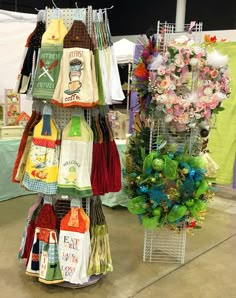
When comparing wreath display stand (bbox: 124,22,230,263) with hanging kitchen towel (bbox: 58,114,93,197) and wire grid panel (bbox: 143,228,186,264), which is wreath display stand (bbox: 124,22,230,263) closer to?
wire grid panel (bbox: 143,228,186,264)

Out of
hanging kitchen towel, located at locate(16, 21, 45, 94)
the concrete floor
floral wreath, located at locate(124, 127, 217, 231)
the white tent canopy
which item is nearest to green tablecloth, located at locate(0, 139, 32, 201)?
the concrete floor

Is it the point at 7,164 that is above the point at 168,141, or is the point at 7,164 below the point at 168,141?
below

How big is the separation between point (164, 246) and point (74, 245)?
0.99m

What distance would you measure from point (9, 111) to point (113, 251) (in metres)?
2.12

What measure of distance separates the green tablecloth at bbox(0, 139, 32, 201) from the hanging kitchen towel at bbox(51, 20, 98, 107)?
2.11m

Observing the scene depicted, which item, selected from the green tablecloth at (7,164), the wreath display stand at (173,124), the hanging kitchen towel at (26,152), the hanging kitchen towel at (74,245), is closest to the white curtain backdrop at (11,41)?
the green tablecloth at (7,164)

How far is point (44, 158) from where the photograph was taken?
2.33 meters

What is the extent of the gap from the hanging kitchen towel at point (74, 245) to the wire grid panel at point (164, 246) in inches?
28.2

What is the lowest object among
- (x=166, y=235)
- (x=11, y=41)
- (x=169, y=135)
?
(x=166, y=235)

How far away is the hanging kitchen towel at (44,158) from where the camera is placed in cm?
231

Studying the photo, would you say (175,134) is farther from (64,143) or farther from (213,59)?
(64,143)

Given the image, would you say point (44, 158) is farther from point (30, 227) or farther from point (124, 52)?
point (124, 52)

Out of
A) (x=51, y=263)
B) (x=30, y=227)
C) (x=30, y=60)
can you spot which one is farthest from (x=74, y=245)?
(x=30, y=60)

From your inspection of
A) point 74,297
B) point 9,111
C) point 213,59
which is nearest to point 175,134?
point 213,59
